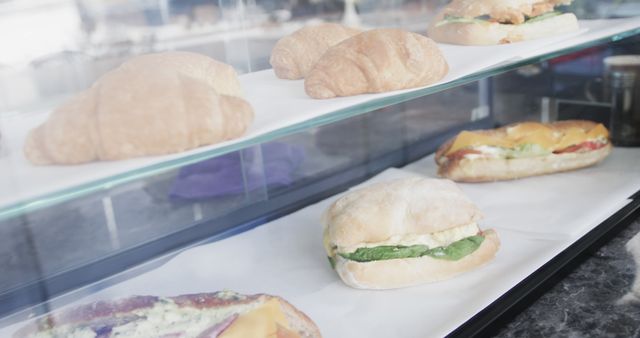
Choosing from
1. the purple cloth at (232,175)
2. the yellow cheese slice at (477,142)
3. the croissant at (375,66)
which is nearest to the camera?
the croissant at (375,66)

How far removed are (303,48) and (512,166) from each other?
840mm

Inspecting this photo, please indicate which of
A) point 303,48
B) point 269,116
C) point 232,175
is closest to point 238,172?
point 232,175

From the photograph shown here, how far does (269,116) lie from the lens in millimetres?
941

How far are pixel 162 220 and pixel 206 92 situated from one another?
84 cm

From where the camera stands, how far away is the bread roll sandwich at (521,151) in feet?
5.84

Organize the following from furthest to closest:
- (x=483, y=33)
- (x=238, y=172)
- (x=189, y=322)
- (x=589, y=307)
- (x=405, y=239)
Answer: (x=238, y=172) < (x=483, y=33) < (x=405, y=239) < (x=589, y=307) < (x=189, y=322)

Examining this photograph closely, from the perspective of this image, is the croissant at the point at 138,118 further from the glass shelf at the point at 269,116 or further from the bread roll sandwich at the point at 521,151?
the bread roll sandwich at the point at 521,151

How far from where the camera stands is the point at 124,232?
1.51m

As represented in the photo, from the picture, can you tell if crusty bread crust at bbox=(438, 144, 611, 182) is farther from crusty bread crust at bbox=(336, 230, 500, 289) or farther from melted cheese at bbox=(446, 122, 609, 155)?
crusty bread crust at bbox=(336, 230, 500, 289)

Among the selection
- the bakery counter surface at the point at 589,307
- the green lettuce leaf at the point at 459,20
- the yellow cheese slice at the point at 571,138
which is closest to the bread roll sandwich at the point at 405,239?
the bakery counter surface at the point at 589,307

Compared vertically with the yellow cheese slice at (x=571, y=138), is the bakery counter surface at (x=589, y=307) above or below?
below

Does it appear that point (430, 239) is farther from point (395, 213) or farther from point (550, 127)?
point (550, 127)

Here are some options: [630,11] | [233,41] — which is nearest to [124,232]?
[233,41]

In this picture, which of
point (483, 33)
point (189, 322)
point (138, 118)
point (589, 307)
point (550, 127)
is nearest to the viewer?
point (138, 118)
